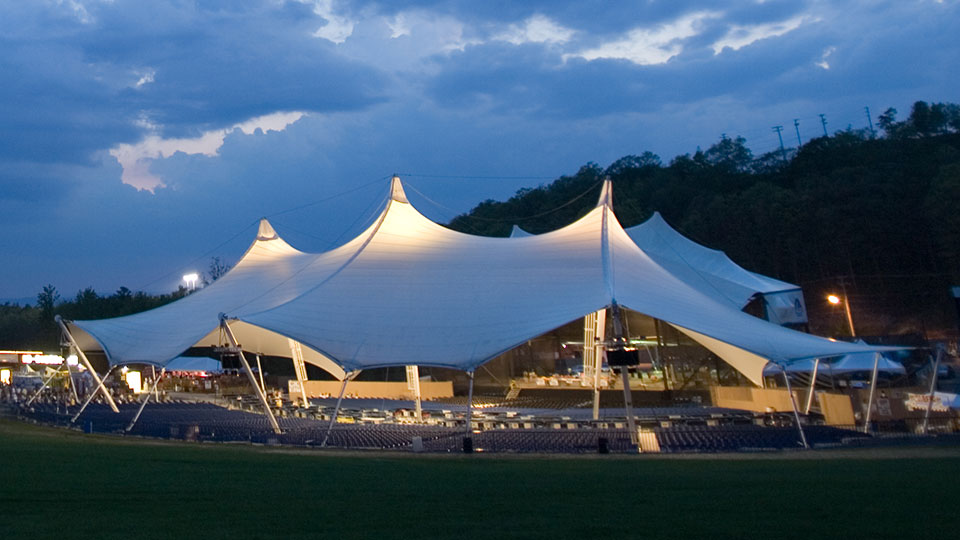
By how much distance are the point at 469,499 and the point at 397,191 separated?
15.3 meters

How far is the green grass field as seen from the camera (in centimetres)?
532

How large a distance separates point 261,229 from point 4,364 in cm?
2822

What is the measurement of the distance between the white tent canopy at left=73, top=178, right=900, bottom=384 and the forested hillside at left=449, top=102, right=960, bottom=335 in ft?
39.4

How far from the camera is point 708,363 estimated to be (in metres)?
27.3

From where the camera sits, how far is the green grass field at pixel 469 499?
5.32m

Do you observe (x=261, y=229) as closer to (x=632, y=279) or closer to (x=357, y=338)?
(x=357, y=338)

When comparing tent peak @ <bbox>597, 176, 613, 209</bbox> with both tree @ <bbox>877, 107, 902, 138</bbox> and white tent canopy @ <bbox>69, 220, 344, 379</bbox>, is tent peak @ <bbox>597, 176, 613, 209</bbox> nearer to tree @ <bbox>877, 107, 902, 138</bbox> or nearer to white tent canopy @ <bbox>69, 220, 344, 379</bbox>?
white tent canopy @ <bbox>69, 220, 344, 379</bbox>

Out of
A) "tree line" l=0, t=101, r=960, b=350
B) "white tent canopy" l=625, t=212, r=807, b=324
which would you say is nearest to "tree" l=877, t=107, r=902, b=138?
"tree line" l=0, t=101, r=960, b=350

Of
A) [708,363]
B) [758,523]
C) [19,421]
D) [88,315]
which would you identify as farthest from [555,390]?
[88,315]

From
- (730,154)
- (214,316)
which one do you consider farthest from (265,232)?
(730,154)

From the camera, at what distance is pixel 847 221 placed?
129 feet

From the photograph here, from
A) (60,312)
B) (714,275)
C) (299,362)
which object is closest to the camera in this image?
(299,362)

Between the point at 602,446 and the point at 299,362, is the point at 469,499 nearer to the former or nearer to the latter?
the point at 602,446

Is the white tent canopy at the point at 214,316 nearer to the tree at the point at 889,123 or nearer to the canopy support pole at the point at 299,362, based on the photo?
the canopy support pole at the point at 299,362
